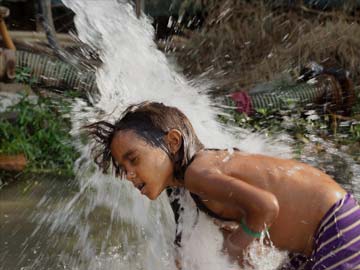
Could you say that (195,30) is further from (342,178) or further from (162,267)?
(162,267)

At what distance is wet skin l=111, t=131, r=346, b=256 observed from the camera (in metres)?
2.12

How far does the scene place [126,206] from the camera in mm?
4035

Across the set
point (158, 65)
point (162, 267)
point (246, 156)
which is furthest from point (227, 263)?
point (158, 65)

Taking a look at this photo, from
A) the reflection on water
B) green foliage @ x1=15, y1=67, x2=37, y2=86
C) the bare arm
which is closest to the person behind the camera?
the bare arm

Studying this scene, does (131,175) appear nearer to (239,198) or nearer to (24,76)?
(239,198)

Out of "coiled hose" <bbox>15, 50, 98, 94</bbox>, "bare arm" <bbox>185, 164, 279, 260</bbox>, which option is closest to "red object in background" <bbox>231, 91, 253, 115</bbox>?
"coiled hose" <bbox>15, 50, 98, 94</bbox>

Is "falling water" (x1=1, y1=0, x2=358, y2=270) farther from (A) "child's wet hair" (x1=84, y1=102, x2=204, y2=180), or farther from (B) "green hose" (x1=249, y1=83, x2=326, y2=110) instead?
(B) "green hose" (x1=249, y1=83, x2=326, y2=110)

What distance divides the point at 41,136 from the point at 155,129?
3.05 m

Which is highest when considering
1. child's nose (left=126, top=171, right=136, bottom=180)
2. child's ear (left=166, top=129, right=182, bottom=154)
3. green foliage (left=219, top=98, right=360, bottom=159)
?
child's ear (left=166, top=129, right=182, bottom=154)

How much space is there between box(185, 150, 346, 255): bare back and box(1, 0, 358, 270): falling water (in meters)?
0.12

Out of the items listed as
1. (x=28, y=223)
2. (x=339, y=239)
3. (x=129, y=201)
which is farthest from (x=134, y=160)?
(x=28, y=223)

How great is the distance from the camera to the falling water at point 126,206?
259cm

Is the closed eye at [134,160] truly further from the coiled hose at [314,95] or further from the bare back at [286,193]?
the coiled hose at [314,95]

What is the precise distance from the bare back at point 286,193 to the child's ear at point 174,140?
3.7 inches
